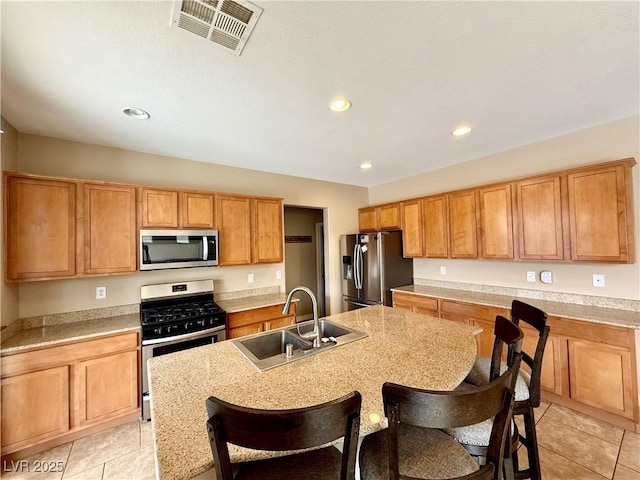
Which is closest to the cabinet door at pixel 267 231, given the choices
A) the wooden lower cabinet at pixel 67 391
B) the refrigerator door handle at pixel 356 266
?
the refrigerator door handle at pixel 356 266

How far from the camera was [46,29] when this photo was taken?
134cm

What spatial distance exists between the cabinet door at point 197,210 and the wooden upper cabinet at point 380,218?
2723 millimetres

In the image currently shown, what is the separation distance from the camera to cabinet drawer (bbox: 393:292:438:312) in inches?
137

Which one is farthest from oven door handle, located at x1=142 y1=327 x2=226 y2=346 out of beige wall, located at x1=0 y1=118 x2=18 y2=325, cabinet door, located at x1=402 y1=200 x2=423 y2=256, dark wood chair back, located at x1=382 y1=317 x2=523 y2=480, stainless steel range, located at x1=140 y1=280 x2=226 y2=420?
cabinet door, located at x1=402 y1=200 x2=423 y2=256

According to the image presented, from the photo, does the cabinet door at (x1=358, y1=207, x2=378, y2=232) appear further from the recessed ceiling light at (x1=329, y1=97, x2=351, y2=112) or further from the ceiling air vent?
the ceiling air vent

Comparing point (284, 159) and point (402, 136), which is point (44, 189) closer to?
point (284, 159)

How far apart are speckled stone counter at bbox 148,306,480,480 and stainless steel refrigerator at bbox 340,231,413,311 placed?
6.77ft

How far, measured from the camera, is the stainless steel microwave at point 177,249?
8.84 feet

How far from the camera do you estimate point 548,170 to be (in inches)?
116

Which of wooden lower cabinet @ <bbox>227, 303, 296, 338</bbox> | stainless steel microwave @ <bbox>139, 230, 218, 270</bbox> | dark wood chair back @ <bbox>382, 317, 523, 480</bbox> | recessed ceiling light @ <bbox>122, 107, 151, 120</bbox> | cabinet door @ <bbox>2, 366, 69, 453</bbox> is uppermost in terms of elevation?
recessed ceiling light @ <bbox>122, 107, 151, 120</bbox>

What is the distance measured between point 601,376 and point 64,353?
181 inches

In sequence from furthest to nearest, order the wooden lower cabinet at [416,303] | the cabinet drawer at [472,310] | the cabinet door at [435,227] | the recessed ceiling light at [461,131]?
1. the cabinet door at [435,227]
2. the wooden lower cabinet at [416,303]
3. the cabinet drawer at [472,310]
4. the recessed ceiling light at [461,131]

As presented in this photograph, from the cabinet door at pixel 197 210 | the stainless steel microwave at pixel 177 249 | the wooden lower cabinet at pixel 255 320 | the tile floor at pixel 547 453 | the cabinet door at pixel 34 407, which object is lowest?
the tile floor at pixel 547 453

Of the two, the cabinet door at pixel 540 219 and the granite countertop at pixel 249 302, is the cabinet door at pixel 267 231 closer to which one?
the granite countertop at pixel 249 302
